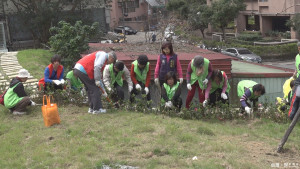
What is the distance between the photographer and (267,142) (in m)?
6.90

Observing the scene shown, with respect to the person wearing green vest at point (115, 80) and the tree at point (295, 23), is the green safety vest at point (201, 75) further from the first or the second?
the tree at point (295, 23)

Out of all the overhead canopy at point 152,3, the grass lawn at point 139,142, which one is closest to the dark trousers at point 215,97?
the grass lawn at point 139,142

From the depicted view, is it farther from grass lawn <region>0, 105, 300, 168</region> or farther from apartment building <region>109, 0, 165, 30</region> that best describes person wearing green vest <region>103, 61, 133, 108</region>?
apartment building <region>109, 0, 165, 30</region>

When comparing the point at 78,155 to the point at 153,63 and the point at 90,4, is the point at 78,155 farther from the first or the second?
the point at 90,4

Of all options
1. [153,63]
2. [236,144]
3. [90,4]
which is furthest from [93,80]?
[90,4]

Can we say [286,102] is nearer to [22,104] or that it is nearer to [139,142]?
[139,142]

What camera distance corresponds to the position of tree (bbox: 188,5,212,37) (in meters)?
38.0

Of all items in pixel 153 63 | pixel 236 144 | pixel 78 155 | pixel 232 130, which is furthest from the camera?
pixel 153 63

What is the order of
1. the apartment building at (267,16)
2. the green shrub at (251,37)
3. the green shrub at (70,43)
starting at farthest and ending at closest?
the green shrub at (251,37)
the apartment building at (267,16)
the green shrub at (70,43)

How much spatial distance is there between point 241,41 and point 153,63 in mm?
23931

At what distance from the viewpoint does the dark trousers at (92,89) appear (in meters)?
8.18

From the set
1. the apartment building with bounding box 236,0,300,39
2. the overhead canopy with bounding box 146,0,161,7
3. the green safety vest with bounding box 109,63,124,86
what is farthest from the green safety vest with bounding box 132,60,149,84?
the overhead canopy with bounding box 146,0,161,7

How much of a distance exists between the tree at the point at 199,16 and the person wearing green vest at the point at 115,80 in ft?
97.0

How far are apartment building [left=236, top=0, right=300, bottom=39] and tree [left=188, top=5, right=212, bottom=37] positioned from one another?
4228 mm
